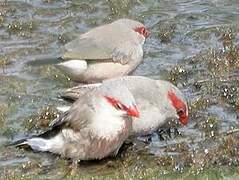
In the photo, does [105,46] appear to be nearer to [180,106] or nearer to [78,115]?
[180,106]

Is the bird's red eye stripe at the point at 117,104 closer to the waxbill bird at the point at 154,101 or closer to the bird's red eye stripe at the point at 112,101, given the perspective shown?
the bird's red eye stripe at the point at 112,101

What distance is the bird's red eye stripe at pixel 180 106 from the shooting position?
30.8 feet

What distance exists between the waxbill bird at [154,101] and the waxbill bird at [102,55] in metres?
Answer: 1.03

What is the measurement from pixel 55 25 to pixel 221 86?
3.67 meters

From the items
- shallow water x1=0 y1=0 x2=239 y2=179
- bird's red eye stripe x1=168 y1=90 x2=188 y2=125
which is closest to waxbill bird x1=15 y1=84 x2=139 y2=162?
shallow water x1=0 y1=0 x2=239 y2=179

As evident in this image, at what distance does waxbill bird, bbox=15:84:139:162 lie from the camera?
8336mm

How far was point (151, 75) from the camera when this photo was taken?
11336 millimetres

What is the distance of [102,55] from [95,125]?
7.92 feet

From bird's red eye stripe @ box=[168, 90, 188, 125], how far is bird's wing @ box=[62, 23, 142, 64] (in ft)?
4.61

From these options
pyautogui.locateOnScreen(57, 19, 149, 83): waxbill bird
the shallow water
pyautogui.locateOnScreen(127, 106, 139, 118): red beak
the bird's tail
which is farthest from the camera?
pyautogui.locateOnScreen(57, 19, 149, 83): waxbill bird

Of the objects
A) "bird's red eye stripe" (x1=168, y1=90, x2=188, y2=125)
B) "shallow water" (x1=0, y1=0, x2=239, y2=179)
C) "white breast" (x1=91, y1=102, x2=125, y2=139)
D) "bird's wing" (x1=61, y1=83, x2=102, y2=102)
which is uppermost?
"white breast" (x1=91, y1=102, x2=125, y2=139)

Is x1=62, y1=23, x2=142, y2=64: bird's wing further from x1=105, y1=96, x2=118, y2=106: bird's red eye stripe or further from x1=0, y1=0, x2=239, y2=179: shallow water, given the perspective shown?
x1=105, y1=96, x2=118, y2=106: bird's red eye stripe

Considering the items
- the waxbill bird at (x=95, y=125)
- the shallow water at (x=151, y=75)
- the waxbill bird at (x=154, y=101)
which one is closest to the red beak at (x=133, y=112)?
the waxbill bird at (x=95, y=125)

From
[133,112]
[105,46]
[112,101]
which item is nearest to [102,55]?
[105,46]
